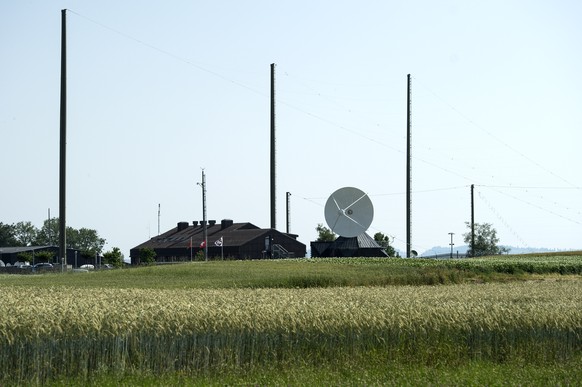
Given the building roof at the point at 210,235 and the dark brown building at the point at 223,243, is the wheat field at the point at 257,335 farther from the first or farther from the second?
the building roof at the point at 210,235

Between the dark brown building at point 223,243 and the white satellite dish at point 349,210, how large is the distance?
1703cm

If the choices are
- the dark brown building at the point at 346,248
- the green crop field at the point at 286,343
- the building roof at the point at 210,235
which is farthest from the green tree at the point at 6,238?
the green crop field at the point at 286,343

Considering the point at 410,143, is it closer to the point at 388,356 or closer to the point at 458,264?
the point at 458,264

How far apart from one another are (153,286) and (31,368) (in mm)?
25790

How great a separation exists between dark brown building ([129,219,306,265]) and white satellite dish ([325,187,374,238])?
55.9ft

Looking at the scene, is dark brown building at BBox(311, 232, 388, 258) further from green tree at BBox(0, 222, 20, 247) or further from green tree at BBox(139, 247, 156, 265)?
green tree at BBox(0, 222, 20, 247)

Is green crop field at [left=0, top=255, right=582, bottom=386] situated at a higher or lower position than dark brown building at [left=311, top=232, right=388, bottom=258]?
lower

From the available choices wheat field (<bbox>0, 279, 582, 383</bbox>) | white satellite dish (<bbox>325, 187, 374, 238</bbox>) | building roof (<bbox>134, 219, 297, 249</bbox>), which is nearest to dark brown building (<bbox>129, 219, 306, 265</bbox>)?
building roof (<bbox>134, 219, 297, 249</bbox>)

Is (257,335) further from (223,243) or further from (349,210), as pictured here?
(223,243)

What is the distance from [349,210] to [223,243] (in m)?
35.0

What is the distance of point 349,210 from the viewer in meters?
84.1

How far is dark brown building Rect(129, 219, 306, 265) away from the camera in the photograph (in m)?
110

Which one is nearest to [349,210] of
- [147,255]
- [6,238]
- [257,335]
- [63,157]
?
[63,157]

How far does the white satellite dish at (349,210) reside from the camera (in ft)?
275
